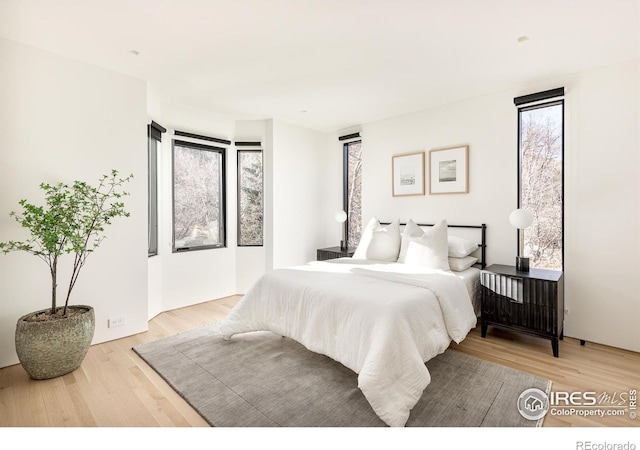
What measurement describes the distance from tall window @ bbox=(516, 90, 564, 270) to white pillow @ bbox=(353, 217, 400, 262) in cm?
136

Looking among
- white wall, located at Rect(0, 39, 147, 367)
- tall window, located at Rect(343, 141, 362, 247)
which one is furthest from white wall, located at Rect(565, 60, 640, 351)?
white wall, located at Rect(0, 39, 147, 367)

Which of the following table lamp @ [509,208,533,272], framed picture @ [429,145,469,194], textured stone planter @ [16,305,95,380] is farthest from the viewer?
framed picture @ [429,145,469,194]

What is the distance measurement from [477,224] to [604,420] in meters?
2.17

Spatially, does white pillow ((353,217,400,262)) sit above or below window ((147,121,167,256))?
below

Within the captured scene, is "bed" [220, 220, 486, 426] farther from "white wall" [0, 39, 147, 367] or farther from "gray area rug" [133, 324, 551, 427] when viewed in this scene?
"white wall" [0, 39, 147, 367]

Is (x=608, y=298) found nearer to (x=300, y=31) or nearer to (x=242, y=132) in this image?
(x=300, y=31)

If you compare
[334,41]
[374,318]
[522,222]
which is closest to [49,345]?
[374,318]

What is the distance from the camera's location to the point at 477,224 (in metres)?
3.69

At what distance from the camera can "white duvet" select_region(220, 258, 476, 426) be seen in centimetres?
185

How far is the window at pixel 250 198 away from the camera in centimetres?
480

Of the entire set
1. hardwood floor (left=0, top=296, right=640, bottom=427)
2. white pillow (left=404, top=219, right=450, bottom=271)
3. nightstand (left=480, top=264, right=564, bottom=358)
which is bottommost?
hardwood floor (left=0, top=296, right=640, bottom=427)

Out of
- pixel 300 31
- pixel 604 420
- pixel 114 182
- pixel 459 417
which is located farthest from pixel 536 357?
pixel 114 182

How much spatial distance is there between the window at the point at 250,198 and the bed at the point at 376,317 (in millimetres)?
1807

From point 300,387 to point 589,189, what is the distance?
3.18m
